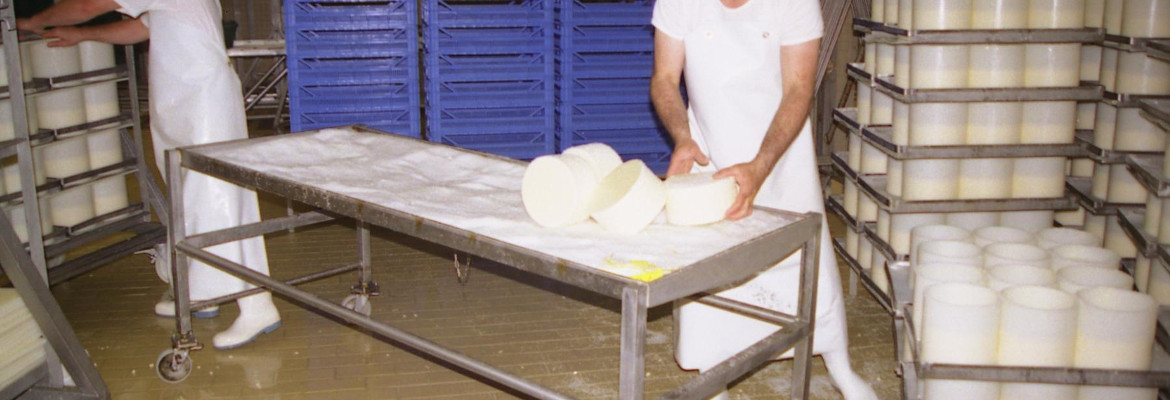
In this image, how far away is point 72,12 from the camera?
3830 millimetres

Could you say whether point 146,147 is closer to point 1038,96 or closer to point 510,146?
point 510,146

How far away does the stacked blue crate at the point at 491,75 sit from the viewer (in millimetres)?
5727

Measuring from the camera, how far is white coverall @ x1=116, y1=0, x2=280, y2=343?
12.5 ft

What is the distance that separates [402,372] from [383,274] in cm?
126

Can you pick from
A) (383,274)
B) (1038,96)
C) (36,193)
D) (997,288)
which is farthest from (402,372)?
(1038,96)

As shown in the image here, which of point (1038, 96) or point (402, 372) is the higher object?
point (1038, 96)

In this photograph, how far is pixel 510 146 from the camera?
234 inches

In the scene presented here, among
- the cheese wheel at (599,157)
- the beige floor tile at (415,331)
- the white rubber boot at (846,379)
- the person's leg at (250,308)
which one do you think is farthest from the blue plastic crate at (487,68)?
the cheese wheel at (599,157)

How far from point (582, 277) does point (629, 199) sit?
12.8 inches

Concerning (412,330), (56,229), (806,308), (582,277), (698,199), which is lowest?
(412,330)

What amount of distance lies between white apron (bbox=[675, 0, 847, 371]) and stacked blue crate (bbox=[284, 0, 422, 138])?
2.75 meters

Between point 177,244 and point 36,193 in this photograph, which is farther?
point 36,193

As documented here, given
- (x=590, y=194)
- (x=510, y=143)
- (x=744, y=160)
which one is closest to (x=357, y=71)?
(x=510, y=143)

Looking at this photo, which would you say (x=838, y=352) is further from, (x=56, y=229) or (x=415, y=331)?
(x=56, y=229)
